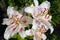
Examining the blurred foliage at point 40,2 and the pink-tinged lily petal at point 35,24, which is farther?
the blurred foliage at point 40,2

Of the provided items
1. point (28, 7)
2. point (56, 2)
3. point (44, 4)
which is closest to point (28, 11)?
point (28, 7)

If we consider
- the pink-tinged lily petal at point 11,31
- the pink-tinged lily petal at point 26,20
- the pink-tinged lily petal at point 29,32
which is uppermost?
the pink-tinged lily petal at point 26,20

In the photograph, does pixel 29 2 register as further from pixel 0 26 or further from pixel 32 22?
pixel 0 26

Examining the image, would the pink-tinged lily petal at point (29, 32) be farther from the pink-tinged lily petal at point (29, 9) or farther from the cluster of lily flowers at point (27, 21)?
the pink-tinged lily petal at point (29, 9)

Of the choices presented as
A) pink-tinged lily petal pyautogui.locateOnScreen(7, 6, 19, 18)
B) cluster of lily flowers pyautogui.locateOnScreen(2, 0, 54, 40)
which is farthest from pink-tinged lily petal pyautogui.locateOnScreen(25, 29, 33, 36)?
pink-tinged lily petal pyautogui.locateOnScreen(7, 6, 19, 18)

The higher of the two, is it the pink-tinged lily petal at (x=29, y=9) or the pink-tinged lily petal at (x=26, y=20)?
the pink-tinged lily petal at (x=29, y=9)

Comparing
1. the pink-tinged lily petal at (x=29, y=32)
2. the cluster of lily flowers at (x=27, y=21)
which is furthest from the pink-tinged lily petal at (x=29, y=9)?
the pink-tinged lily petal at (x=29, y=32)

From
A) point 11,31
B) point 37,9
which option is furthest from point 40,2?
point 11,31

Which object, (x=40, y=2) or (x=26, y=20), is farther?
(x=40, y=2)

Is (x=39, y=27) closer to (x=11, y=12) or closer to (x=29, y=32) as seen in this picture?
(x=29, y=32)

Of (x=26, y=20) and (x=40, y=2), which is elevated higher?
(x=40, y=2)
